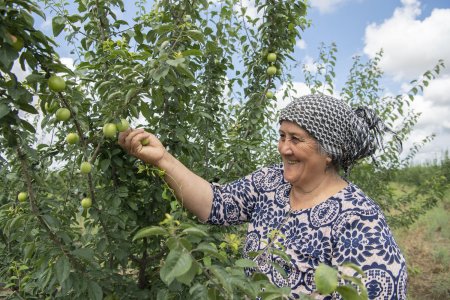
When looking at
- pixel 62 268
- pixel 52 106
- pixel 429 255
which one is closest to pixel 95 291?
pixel 62 268

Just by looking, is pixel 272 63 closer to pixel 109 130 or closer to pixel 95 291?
pixel 109 130

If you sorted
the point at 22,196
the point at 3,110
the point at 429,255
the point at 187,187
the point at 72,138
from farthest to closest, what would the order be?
the point at 429,255, the point at 187,187, the point at 22,196, the point at 72,138, the point at 3,110

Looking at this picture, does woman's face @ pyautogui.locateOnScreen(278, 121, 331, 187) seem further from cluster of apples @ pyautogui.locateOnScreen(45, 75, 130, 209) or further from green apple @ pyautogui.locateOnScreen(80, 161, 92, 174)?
green apple @ pyautogui.locateOnScreen(80, 161, 92, 174)

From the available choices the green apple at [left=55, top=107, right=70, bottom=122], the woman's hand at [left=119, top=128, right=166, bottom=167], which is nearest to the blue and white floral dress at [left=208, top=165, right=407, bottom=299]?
the woman's hand at [left=119, top=128, right=166, bottom=167]

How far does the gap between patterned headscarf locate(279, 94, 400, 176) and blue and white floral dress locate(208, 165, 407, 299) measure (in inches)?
6.9

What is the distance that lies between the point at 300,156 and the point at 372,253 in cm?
50

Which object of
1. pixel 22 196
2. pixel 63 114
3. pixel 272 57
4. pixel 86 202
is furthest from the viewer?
pixel 272 57

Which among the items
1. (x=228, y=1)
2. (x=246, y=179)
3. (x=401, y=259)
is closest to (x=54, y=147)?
(x=246, y=179)

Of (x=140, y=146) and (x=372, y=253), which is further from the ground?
(x=140, y=146)

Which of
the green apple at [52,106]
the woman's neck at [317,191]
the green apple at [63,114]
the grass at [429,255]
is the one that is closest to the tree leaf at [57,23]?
the green apple at [52,106]

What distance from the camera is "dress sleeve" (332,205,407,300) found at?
1.59 meters

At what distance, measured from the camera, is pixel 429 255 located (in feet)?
23.1

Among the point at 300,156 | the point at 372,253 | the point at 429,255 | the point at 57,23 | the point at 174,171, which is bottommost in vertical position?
the point at 429,255

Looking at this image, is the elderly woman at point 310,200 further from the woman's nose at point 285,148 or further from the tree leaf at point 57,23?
the tree leaf at point 57,23
